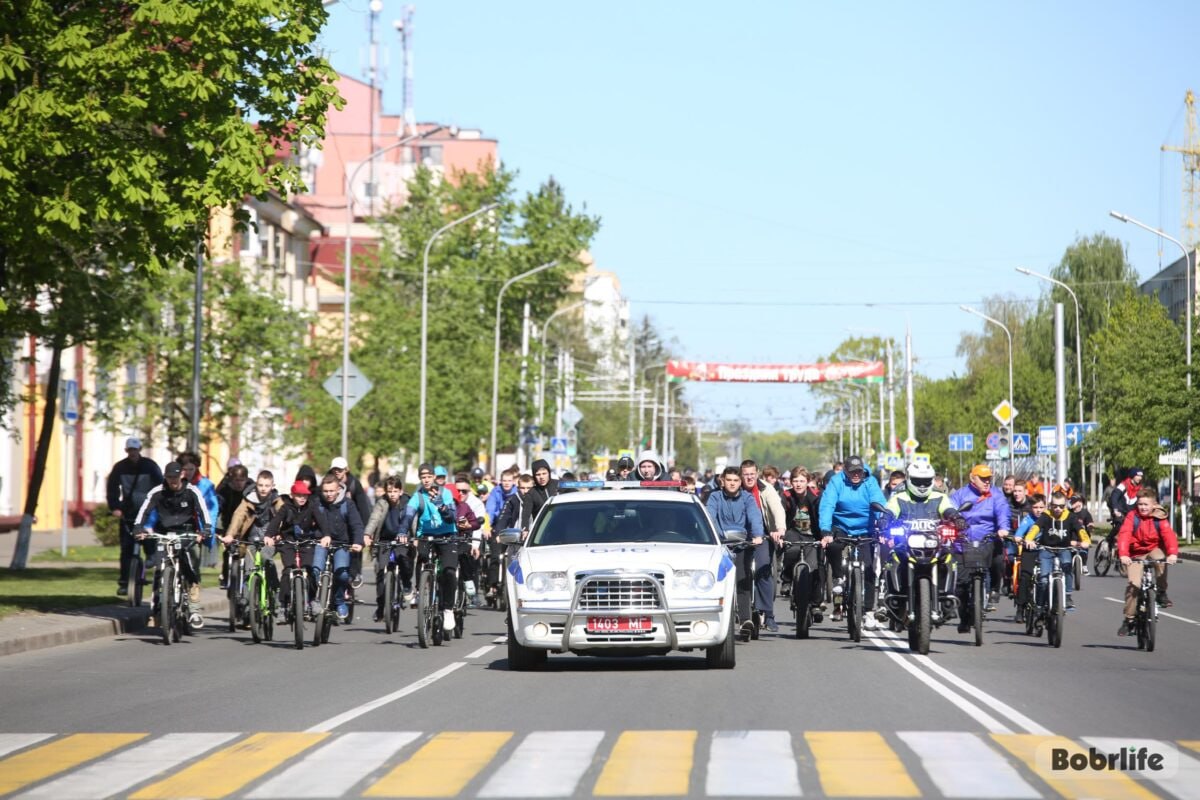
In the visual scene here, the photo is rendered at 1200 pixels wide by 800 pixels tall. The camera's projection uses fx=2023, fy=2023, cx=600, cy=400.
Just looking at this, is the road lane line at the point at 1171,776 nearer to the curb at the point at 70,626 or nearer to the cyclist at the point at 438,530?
the cyclist at the point at 438,530

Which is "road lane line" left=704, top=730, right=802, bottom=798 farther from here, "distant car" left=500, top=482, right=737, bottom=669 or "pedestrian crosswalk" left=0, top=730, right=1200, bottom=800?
"distant car" left=500, top=482, right=737, bottom=669

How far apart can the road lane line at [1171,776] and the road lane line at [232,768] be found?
4554 mm

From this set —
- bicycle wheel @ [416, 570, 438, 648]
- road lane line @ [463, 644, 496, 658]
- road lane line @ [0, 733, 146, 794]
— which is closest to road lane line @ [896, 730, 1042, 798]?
road lane line @ [0, 733, 146, 794]

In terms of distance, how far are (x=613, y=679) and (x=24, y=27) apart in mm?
10773

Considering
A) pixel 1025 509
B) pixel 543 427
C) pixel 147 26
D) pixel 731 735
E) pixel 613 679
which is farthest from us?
pixel 543 427

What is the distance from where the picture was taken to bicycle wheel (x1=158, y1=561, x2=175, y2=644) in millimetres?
21047

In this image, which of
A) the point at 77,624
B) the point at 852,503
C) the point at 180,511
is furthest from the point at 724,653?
the point at 77,624

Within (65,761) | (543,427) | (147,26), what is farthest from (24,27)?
(543,427)

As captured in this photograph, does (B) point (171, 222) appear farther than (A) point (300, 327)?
No

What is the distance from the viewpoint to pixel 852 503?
21.1 m

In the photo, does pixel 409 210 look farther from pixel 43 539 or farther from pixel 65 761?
pixel 65 761

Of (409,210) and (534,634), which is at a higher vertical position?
(409,210)

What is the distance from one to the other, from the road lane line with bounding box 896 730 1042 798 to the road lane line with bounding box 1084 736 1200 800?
67cm

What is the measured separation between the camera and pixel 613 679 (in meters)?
16.4
